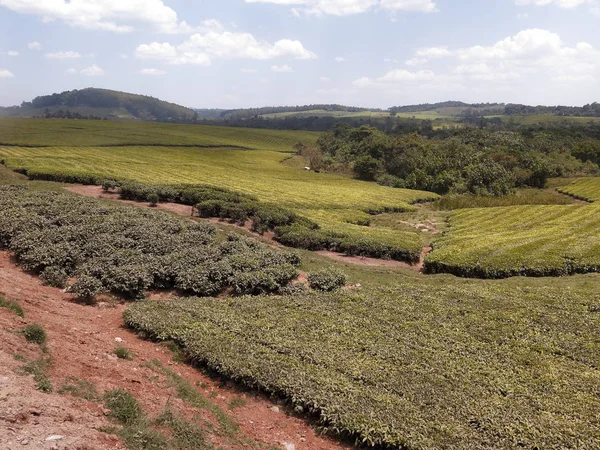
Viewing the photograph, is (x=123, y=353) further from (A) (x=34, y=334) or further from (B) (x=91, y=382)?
(A) (x=34, y=334)

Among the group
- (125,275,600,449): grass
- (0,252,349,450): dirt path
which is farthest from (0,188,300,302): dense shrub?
(0,252,349,450): dirt path

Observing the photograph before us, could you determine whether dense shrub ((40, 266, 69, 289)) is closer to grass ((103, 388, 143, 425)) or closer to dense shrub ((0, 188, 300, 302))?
dense shrub ((0, 188, 300, 302))

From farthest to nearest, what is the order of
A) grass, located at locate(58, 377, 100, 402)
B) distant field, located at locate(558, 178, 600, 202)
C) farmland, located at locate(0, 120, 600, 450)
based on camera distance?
distant field, located at locate(558, 178, 600, 202) → farmland, located at locate(0, 120, 600, 450) → grass, located at locate(58, 377, 100, 402)

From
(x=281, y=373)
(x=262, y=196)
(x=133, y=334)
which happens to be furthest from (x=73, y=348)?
(x=262, y=196)

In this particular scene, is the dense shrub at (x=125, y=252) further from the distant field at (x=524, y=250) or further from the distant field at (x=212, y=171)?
the distant field at (x=212, y=171)

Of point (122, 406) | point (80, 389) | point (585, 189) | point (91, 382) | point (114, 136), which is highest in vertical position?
point (114, 136)

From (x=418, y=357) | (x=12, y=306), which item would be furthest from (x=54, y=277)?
(x=418, y=357)

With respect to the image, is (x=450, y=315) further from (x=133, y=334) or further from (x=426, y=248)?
(x=426, y=248)
